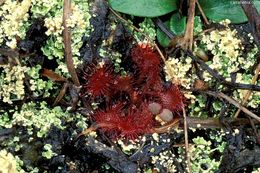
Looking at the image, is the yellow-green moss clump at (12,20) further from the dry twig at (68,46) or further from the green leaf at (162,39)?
the green leaf at (162,39)

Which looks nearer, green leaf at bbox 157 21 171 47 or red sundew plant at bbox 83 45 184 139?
red sundew plant at bbox 83 45 184 139

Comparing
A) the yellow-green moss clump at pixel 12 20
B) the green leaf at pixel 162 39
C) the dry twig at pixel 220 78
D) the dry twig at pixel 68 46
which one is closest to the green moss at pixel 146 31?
the green leaf at pixel 162 39

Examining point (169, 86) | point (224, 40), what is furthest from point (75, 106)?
point (224, 40)

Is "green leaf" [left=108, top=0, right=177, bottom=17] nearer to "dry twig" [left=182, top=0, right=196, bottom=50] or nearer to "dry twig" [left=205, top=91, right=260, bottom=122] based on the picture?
"dry twig" [left=182, top=0, right=196, bottom=50]

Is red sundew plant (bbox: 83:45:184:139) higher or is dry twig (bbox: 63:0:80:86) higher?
dry twig (bbox: 63:0:80:86)

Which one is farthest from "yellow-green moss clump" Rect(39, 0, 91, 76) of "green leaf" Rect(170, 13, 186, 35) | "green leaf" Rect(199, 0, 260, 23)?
"green leaf" Rect(199, 0, 260, 23)

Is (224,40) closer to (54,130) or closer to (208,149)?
(208,149)

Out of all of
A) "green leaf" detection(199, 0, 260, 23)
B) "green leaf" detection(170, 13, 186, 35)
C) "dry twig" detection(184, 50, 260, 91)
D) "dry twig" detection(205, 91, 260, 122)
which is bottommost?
"dry twig" detection(205, 91, 260, 122)
